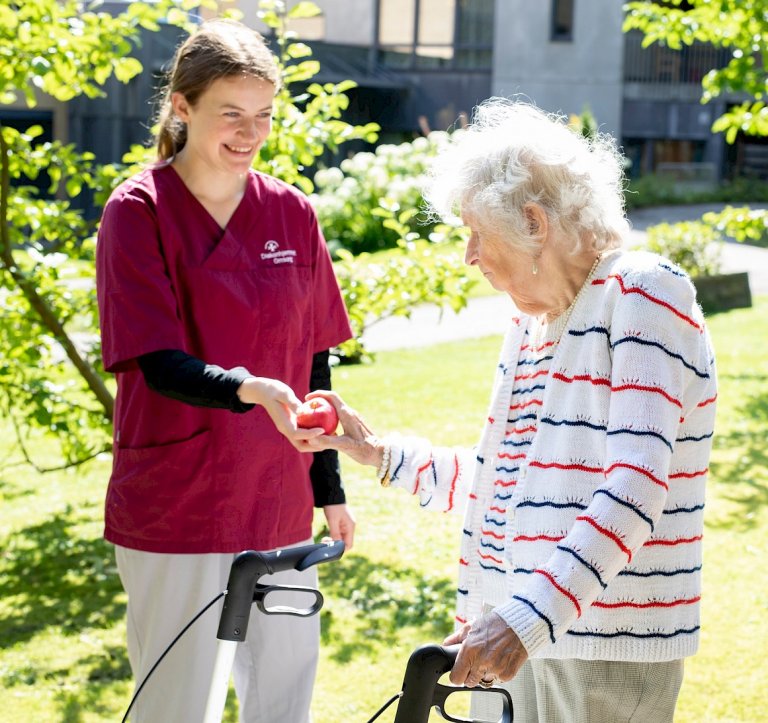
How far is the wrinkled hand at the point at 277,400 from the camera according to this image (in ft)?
8.51

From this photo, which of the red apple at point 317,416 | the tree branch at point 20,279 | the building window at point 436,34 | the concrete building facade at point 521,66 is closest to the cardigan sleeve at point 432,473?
the red apple at point 317,416

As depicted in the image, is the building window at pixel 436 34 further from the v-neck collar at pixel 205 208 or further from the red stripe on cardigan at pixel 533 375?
the red stripe on cardigan at pixel 533 375

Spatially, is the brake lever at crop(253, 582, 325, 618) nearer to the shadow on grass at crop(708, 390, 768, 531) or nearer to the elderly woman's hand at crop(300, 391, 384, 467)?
the elderly woman's hand at crop(300, 391, 384, 467)

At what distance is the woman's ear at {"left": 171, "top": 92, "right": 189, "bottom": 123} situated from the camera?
293 cm

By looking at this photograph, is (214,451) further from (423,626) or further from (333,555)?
(423,626)

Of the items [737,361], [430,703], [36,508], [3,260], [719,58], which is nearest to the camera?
[430,703]

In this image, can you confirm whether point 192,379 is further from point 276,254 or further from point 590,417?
point 590,417

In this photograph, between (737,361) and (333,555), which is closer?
(333,555)

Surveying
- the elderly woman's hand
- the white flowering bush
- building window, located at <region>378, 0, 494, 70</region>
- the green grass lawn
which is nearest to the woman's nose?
the elderly woman's hand

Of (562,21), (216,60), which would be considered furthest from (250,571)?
(562,21)

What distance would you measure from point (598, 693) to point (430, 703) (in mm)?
523

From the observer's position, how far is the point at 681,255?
45.9 feet

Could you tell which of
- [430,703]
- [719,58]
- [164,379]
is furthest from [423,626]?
[719,58]

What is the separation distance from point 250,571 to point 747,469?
20.1ft
